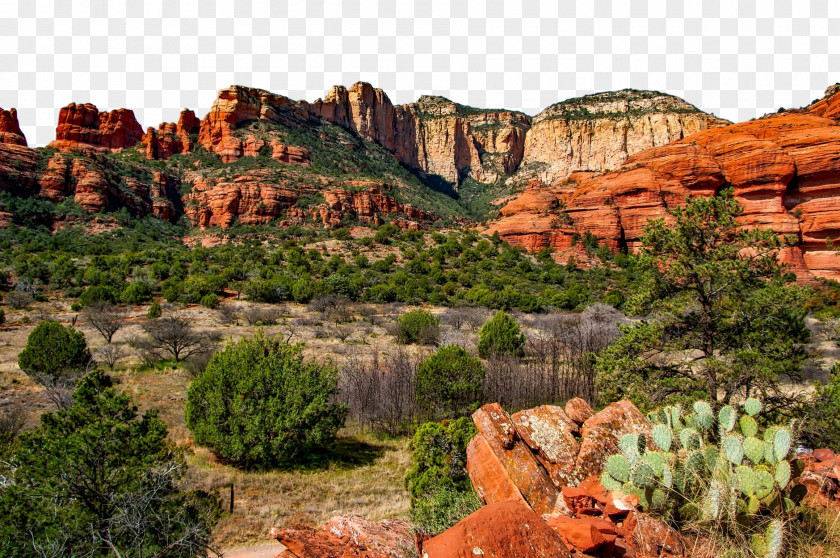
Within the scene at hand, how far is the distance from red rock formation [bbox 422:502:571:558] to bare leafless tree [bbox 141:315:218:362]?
18.4 metres

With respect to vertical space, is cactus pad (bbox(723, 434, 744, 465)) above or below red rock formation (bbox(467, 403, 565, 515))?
above

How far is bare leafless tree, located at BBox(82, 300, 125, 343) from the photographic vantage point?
68.1ft

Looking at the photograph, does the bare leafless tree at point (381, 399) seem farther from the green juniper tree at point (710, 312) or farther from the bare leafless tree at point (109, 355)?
the bare leafless tree at point (109, 355)

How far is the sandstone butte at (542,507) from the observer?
2.48 m

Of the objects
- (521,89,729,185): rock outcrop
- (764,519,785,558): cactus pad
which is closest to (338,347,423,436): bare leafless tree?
(764,519,785,558): cactus pad

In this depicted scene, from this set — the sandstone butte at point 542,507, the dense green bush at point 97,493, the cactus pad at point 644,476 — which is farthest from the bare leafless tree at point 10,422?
the cactus pad at point 644,476

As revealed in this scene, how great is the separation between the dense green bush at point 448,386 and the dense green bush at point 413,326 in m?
9.66

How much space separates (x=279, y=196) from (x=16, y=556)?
60.7 m

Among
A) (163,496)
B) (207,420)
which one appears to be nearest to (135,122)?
(207,420)

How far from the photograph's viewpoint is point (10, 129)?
61750mm

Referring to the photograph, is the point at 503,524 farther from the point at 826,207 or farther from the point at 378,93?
the point at 378,93

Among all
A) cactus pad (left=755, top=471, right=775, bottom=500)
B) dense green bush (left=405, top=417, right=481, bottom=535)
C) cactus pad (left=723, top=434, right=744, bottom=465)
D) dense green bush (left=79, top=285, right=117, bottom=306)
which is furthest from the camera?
dense green bush (left=79, top=285, right=117, bottom=306)

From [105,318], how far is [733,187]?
49360mm

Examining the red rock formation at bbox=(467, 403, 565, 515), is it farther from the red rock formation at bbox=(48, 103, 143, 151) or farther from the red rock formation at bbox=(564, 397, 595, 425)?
the red rock formation at bbox=(48, 103, 143, 151)
